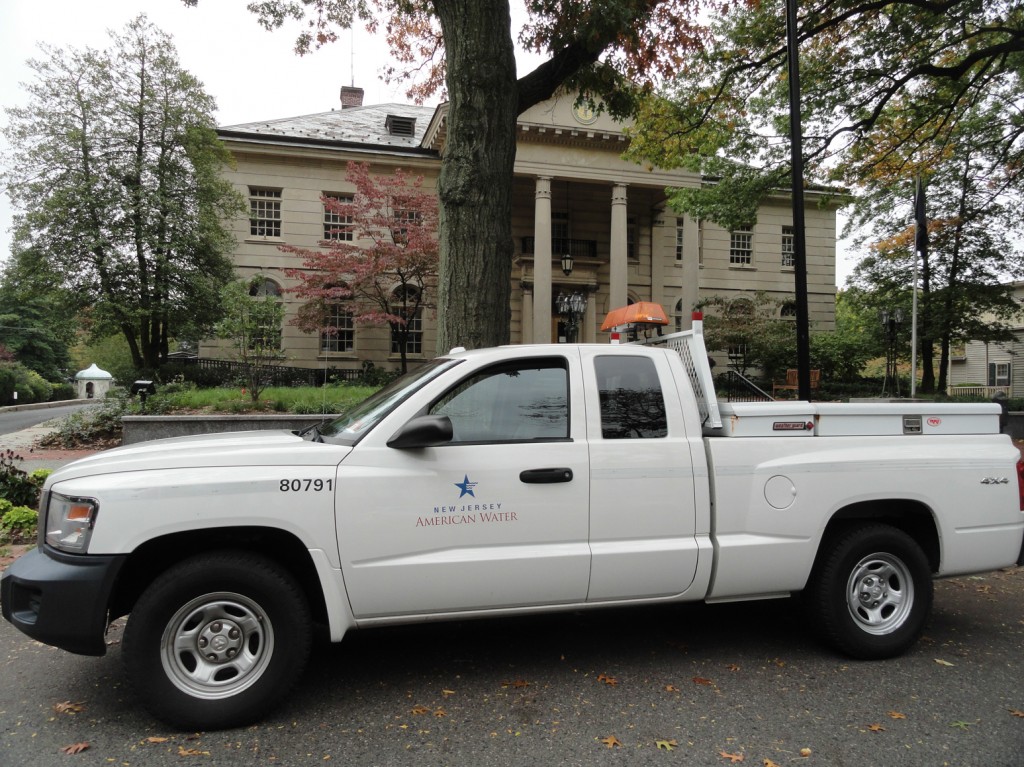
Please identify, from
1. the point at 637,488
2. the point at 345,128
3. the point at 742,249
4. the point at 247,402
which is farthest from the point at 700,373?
the point at 742,249

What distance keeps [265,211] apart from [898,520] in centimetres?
2498

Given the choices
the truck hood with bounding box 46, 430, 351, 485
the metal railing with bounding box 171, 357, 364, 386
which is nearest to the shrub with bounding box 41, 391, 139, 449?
the metal railing with bounding box 171, 357, 364, 386

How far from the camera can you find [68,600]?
3102 mm

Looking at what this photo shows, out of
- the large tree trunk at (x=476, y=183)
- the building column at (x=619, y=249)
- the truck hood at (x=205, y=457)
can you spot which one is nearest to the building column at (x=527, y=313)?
the building column at (x=619, y=249)

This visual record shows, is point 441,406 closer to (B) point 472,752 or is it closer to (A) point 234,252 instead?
(B) point 472,752

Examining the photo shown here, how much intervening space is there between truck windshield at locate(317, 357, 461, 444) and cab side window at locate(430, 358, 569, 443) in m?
0.19

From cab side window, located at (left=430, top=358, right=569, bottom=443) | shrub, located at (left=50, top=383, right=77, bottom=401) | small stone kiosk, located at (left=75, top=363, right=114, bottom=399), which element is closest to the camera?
cab side window, located at (left=430, top=358, right=569, bottom=443)

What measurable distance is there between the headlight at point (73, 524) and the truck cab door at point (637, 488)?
8.15 ft

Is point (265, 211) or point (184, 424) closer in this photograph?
point (184, 424)

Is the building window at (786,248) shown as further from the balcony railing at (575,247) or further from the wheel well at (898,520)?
the wheel well at (898,520)

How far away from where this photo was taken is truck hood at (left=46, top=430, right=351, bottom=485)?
3328 mm

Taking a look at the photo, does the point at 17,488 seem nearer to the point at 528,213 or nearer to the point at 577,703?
the point at 577,703

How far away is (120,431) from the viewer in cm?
1480

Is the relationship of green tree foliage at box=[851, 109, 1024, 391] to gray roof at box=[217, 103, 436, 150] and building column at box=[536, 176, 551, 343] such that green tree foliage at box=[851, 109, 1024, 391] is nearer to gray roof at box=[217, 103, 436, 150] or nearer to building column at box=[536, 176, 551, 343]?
building column at box=[536, 176, 551, 343]
